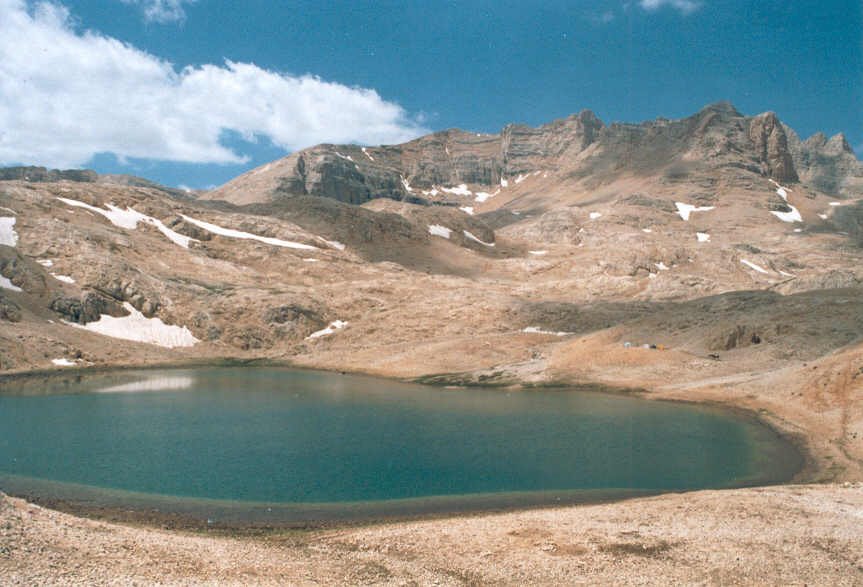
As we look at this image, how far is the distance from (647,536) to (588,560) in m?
3.16

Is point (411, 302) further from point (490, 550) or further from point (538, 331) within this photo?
point (490, 550)

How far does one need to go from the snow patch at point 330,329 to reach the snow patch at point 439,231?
244 ft

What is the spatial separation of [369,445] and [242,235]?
351 ft

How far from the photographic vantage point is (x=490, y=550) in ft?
64.6

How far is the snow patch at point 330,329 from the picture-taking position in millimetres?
93369

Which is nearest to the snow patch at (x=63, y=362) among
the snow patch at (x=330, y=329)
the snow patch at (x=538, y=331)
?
the snow patch at (x=330, y=329)

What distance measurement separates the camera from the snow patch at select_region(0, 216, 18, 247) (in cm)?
9594

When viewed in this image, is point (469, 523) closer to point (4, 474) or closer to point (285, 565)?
point (285, 565)

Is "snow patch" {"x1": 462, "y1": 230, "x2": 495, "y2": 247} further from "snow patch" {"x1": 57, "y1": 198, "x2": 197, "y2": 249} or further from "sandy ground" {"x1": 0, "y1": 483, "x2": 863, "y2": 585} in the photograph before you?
"sandy ground" {"x1": 0, "y1": 483, "x2": 863, "y2": 585}

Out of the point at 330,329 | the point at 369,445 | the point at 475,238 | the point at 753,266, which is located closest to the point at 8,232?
the point at 330,329

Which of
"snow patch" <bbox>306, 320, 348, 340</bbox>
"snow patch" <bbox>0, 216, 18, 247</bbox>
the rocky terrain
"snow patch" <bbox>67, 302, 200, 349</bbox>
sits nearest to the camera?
the rocky terrain

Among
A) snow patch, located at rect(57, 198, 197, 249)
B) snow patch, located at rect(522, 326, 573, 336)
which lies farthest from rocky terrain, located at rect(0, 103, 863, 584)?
snow patch, located at rect(522, 326, 573, 336)

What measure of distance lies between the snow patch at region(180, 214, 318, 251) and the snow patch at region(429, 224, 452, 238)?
4172cm

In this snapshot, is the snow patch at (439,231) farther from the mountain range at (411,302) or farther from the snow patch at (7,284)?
the snow patch at (7,284)
